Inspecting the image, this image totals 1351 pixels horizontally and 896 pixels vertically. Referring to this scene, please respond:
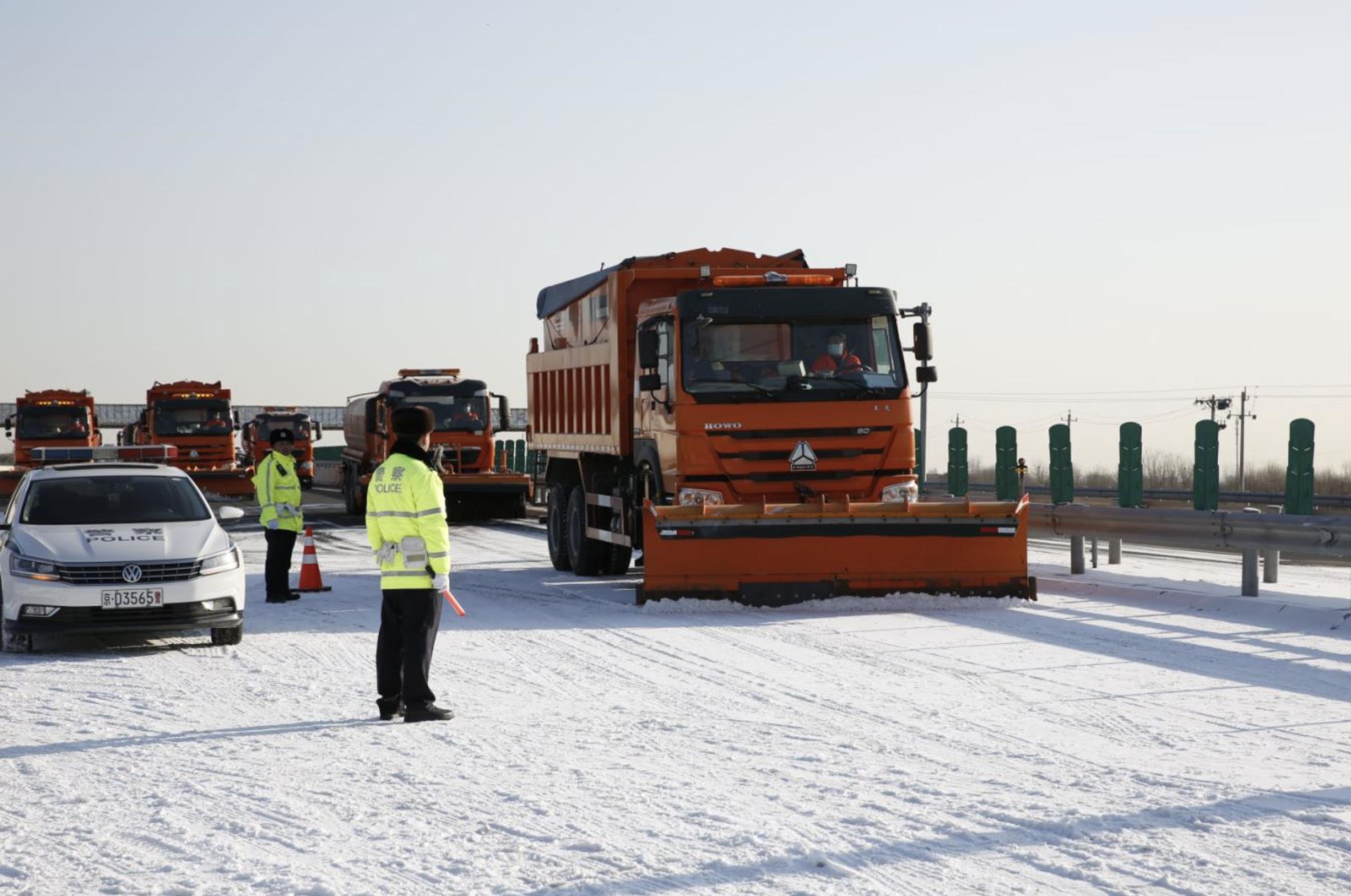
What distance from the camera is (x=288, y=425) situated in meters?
49.2

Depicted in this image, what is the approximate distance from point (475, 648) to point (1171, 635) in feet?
16.8

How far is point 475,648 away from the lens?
1250 cm

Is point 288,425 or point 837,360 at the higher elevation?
point 288,425

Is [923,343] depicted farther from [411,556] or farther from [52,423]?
[52,423]

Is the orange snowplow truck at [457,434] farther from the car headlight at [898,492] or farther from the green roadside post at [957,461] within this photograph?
the car headlight at [898,492]

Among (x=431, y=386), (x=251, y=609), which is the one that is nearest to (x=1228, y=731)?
(x=251, y=609)

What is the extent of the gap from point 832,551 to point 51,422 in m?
32.4

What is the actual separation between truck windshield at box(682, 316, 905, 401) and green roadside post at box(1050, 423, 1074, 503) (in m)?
9.24

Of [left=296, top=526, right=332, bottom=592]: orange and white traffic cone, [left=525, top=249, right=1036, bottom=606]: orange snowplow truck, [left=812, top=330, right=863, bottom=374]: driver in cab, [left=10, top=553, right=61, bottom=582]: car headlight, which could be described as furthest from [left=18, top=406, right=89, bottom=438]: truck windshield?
[left=10, top=553, right=61, bottom=582]: car headlight

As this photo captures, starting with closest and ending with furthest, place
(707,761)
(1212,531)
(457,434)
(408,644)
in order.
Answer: (707,761) → (408,644) → (1212,531) → (457,434)

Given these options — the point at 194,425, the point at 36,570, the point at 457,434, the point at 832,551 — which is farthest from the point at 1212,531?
the point at 194,425

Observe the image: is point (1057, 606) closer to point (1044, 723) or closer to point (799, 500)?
point (799, 500)

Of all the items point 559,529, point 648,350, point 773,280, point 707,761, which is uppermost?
point 773,280

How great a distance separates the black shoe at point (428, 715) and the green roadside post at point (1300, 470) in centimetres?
1336
